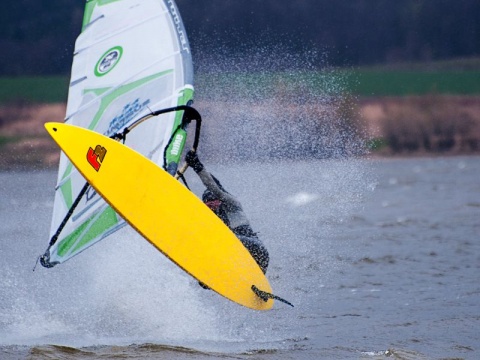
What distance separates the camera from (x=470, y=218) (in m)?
18.1

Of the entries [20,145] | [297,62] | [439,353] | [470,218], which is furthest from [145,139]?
[297,62]

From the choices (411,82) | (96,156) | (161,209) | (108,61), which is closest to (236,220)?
(161,209)

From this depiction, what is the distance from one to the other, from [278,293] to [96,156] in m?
3.71

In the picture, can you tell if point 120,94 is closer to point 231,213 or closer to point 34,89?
point 231,213

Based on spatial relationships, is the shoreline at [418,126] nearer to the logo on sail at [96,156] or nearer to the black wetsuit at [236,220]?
the black wetsuit at [236,220]

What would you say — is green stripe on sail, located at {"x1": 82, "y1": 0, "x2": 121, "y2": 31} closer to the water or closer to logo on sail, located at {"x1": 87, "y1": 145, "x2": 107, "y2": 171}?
the water

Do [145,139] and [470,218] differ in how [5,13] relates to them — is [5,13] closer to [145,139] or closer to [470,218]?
[470,218]

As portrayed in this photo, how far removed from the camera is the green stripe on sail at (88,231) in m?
10.1

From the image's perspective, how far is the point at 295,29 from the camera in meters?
36.1

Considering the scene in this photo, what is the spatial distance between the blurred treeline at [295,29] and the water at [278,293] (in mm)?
12238

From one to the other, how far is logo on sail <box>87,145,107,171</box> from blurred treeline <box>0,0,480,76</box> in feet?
61.3

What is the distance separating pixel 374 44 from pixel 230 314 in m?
22.9

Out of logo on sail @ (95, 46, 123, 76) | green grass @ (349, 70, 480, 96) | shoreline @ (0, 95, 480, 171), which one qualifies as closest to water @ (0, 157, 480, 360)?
logo on sail @ (95, 46, 123, 76)

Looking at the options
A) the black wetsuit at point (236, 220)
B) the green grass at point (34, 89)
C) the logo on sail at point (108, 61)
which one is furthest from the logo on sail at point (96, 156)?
the green grass at point (34, 89)
